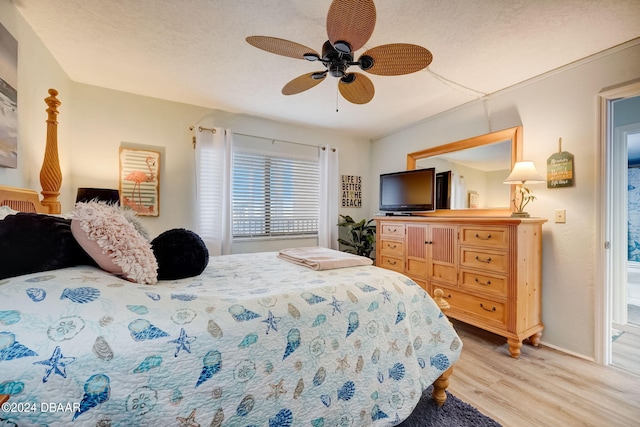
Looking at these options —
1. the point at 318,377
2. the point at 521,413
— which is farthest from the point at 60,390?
the point at 521,413

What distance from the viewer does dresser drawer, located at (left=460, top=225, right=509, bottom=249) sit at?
2.10 metres

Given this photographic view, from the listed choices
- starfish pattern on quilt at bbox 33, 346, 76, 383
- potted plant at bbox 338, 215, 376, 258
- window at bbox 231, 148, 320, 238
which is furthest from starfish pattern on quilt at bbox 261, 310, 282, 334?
potted plant at bbox 338, 215, 376, 258

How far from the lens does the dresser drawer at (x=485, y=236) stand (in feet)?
6.89

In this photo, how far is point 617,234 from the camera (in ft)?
8.39

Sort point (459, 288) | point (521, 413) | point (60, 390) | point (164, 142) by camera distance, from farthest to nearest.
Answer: point (164, 142), point (459, 288), point (521, 413), point (60, 390)

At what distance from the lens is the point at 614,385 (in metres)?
1.69

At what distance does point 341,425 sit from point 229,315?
26.6 inches

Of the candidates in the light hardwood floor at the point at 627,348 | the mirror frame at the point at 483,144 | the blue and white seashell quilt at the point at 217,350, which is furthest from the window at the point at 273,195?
the light hardwood floor at the point at 627,348

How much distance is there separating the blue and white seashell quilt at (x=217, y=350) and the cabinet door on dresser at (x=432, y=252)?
124 cm

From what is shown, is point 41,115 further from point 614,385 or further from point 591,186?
point 614,385

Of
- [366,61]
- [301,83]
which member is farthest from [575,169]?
[301,83]

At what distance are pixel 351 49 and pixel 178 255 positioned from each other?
143 cm

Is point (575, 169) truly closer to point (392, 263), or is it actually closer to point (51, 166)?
point (392, 263)

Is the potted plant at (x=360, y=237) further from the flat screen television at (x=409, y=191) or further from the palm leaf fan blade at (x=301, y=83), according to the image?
the palm leaf fan blade at (x=301, y=83)
